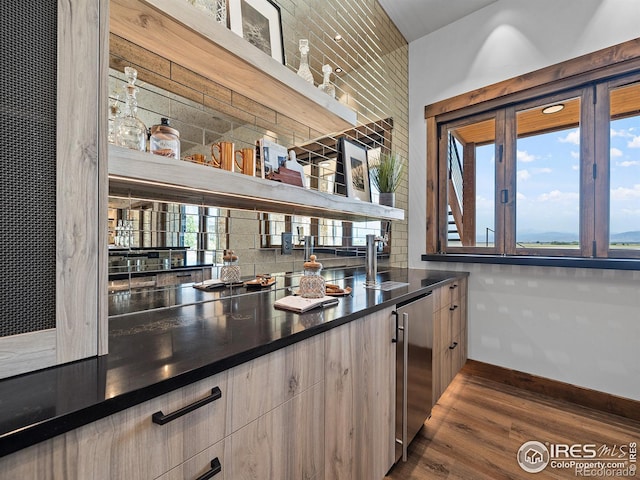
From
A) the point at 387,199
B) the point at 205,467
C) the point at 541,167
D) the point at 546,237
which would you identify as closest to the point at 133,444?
the point at 205,467

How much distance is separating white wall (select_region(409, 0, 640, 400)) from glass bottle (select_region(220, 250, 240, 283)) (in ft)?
6.71

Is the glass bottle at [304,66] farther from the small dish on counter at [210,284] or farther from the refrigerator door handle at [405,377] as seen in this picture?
the refrigerator door handle at [405,377]

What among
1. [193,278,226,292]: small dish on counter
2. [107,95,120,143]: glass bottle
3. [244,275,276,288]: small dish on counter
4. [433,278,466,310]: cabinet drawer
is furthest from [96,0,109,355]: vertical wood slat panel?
[433,278,466,310]: cabinet drawer

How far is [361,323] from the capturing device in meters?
1.17

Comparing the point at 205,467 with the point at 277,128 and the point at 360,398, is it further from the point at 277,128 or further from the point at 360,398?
the point at 277,128

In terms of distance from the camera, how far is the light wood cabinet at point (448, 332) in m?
1.88

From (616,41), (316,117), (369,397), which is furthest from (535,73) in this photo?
(369,397)

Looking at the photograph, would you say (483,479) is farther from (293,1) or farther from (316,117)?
(293,1)

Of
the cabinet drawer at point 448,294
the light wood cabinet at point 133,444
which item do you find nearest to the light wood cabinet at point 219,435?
the light wood cabinet at point 133,444

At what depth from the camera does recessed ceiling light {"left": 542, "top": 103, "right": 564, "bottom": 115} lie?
7.47 feet

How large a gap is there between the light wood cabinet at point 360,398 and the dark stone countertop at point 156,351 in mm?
89

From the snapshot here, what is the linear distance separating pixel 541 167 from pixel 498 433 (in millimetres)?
1961

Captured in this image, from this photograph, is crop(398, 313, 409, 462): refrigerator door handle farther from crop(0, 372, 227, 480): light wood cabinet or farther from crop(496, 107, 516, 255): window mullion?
crop(496, 107, 516, 255): window mullion

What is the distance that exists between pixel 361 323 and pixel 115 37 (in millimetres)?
1385
